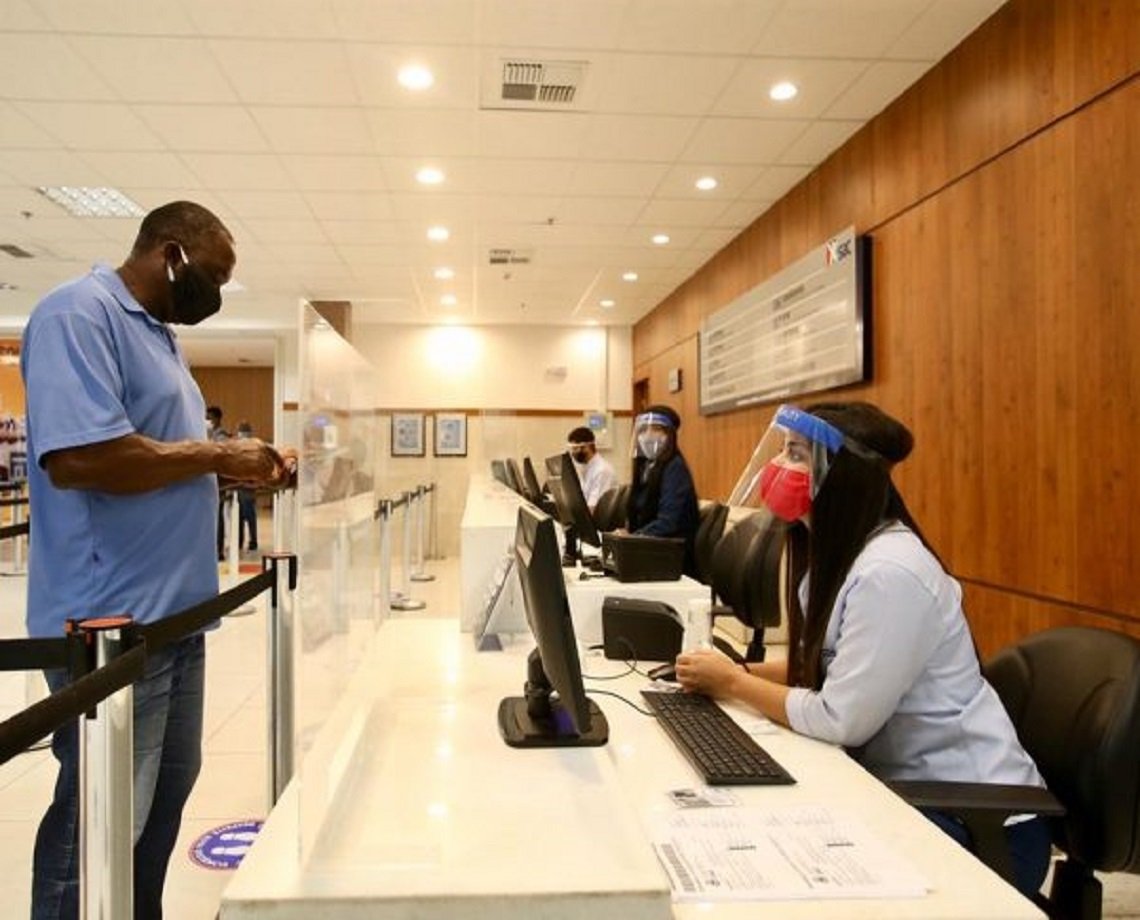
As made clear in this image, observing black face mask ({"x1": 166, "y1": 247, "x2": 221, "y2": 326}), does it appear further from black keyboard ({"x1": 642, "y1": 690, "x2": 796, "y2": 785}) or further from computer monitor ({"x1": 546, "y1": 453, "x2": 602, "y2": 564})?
computer monitor ({"x1": 546, "y1": 453, "x2": 602, "y2": 564})

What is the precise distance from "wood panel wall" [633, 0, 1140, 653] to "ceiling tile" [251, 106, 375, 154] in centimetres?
268

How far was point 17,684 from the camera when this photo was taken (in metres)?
4.23

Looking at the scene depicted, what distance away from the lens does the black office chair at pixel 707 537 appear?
3.94m

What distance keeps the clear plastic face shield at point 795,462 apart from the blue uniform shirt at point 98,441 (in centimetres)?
114

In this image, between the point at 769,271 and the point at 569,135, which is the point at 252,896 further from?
the point at 769,271

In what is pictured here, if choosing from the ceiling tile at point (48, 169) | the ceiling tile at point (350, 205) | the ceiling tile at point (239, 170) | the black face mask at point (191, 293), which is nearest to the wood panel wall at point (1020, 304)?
the black face mask at point (191, 293)

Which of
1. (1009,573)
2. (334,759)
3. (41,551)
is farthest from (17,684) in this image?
(1009,573)

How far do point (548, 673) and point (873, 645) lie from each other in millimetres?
561

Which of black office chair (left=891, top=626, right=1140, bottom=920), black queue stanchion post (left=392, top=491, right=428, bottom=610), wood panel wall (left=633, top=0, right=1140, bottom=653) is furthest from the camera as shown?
black queue stanchion post (left=392, top=491, right=428, bottom=610)

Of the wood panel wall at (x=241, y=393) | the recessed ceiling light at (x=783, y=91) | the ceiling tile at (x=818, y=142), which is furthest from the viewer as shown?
the wood panel wall at (x=241, y=393)

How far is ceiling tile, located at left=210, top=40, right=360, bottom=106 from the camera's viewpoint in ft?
11.4

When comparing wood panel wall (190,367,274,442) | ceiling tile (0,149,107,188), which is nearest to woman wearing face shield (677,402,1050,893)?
ceiling tile (0,149,107,188)

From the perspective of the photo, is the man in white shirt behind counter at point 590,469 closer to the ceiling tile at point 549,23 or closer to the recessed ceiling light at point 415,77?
the recessed ceiling light at point 415,77

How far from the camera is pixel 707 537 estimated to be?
4.03 metres
